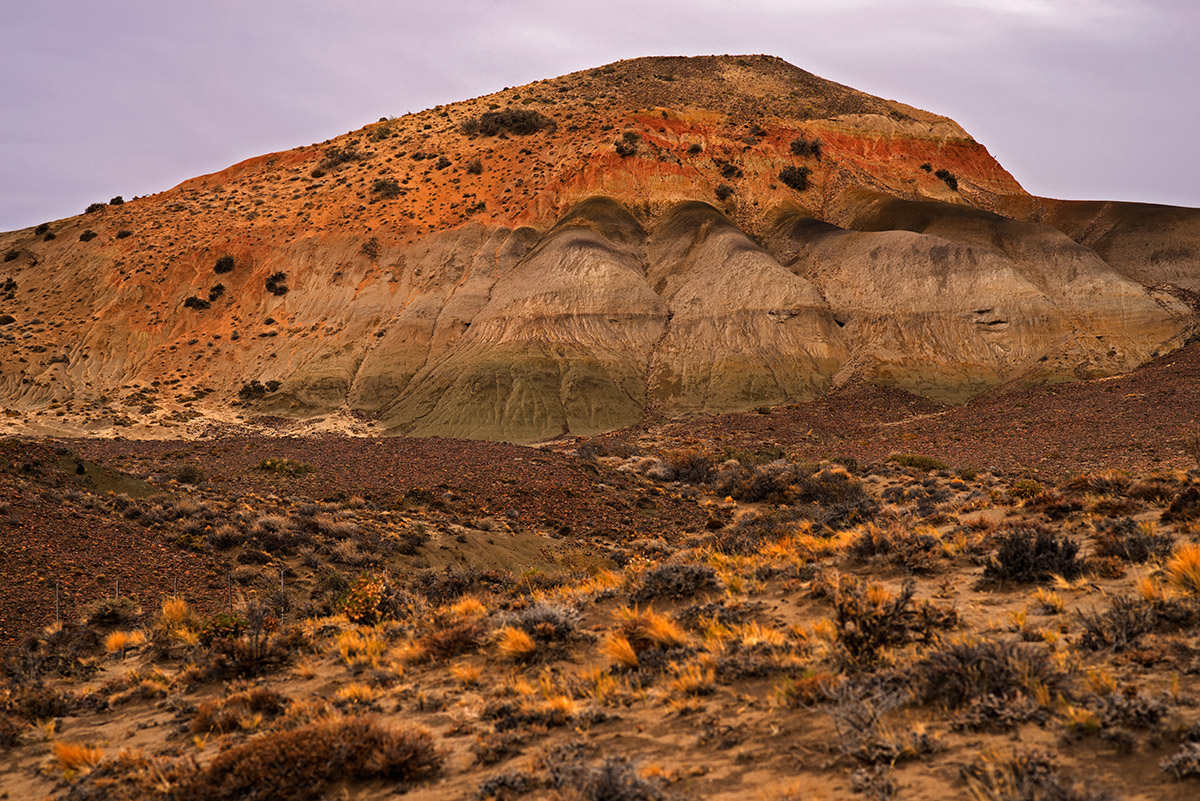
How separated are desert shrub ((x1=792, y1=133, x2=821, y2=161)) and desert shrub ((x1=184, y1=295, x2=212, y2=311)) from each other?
4913 centimetres

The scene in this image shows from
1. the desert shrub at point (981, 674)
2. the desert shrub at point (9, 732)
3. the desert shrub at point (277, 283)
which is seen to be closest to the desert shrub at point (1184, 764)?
the desert shrub at point (981, 674)

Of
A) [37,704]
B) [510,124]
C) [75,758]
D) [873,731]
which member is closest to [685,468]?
[37,704]

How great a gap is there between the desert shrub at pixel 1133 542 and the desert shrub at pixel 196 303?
2342 inches

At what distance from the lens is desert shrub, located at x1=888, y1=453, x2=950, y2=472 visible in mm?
25312

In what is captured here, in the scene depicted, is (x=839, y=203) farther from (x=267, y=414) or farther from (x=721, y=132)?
(x=267, y=414)

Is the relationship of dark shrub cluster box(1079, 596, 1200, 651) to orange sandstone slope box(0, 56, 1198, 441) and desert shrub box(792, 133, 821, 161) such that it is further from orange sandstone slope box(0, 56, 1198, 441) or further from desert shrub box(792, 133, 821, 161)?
desert shrub box(792, 133, 821, 161)

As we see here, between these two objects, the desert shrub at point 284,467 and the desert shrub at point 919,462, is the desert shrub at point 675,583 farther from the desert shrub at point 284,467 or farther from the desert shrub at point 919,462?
the desert shrub at point 919,462

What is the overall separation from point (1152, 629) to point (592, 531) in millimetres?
14789

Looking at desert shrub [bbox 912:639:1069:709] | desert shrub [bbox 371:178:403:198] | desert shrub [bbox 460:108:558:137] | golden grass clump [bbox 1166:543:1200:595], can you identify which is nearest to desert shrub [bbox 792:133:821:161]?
desert shrub [bbox 460:108:558:137]

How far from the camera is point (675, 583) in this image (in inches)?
374

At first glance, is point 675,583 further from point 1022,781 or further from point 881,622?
point 1022,781

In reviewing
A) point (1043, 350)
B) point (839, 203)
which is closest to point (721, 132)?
point (839, 203)

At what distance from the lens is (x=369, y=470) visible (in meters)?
24.7

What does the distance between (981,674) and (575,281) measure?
155ft
